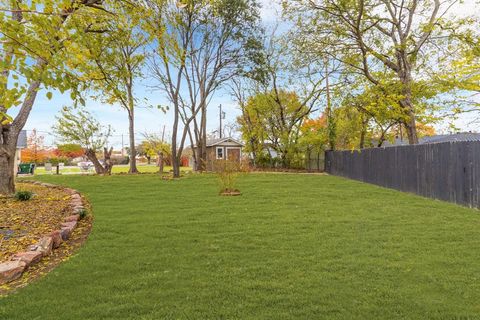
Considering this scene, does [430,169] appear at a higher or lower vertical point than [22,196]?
higher

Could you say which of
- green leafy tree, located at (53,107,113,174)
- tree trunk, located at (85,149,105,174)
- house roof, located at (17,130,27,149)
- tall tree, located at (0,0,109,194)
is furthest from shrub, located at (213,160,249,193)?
house roof, located at (17,130,27,149)

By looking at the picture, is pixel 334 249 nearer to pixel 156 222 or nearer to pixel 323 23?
pixel 156 222

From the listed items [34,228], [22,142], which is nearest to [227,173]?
[34,228]

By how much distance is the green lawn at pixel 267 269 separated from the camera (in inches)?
98.0

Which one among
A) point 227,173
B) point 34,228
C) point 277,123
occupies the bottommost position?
point 34,228

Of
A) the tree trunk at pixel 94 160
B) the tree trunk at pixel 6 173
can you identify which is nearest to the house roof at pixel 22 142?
the tree trunk at pixel 94 160

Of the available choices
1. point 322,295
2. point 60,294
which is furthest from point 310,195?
point 60,294

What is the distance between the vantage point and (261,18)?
1833cm

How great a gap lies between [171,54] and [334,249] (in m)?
3.26

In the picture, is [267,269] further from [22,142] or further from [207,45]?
[22,142]

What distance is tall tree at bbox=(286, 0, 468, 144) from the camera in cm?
1266

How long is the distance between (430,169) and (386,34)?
23.1ft

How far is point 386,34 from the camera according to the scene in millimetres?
13523

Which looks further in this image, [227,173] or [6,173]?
[227,173]
